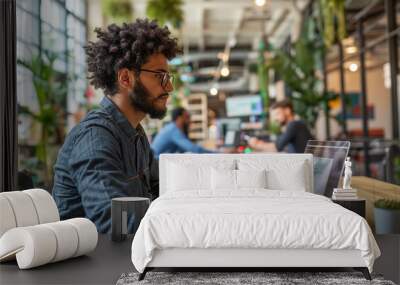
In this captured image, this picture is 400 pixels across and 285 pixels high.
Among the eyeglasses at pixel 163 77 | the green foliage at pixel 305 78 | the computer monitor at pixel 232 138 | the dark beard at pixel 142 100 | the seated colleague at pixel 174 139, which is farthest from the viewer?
the green foliage at pixel 305 78

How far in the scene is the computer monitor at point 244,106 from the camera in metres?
10.7

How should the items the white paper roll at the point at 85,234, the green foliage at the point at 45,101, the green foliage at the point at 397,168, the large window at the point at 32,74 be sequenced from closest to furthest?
the white paper roll at the point at 85,234 → the green foliage at the point at 397,168 → the large window at the point at 32,74 → the green foliage at the point at 45,101

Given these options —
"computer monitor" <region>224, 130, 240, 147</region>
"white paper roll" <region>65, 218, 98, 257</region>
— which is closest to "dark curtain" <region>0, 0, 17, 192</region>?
"white paper roll" <region>65, 218, 98, 257</region>

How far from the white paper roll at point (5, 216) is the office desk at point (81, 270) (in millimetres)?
203

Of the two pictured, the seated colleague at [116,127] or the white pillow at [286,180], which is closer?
the seated colleague at [116,127]

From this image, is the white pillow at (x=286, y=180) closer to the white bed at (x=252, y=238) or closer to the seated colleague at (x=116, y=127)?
the seated colleague at (x=116, y=127)

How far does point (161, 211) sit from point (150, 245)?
0.18 metres

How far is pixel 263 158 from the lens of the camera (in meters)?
4.79

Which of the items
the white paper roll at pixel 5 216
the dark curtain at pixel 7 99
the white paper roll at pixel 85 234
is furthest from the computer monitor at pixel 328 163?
the white paper roll at pixel 5 216

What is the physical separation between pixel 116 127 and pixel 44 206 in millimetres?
613

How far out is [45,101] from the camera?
8.80 m

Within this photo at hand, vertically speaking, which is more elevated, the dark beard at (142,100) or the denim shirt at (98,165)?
the dark beard at (142,100)

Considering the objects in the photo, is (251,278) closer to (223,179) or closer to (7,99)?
(223,179)

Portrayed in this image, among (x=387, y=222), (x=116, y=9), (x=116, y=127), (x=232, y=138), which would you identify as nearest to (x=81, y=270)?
(x=116, y=127)
